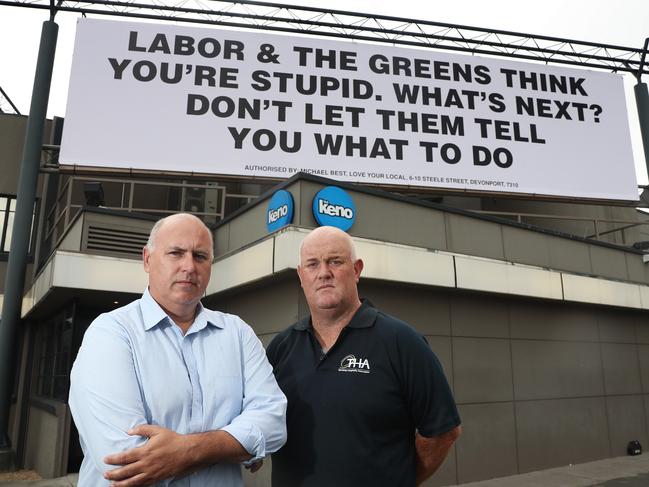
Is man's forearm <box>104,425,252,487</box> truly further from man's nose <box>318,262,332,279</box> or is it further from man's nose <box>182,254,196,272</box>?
man's nose <box>318,262,332,279</box>

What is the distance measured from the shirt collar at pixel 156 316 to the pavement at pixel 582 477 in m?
6.49

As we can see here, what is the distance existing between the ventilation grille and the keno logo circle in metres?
3.58

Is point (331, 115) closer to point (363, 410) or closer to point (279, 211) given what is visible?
point (279, 211)

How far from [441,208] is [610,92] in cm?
782

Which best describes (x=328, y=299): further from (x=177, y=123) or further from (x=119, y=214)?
(x=177, y=123)

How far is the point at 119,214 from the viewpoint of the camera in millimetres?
8430

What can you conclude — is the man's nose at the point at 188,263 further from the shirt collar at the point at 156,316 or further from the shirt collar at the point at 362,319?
the shirt collar at the point at 362,319

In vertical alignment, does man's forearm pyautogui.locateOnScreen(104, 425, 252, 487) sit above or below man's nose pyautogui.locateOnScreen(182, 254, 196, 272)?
below

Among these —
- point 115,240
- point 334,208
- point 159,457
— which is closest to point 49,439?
point 115,240

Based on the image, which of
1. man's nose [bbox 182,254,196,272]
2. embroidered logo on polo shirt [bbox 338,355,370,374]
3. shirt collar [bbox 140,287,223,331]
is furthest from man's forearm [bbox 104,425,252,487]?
embroidered logo on polo shirt [bbox 338,355,370,374]

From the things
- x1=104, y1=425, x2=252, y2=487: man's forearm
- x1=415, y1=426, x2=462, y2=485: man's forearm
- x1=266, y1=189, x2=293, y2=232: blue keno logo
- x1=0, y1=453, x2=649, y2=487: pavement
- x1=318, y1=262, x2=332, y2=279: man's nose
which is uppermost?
x1=266, y1=189, x2=293, y2=232: blue keno logo

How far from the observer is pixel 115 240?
832cm

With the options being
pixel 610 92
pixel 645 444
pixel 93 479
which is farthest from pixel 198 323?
pixel 610 92

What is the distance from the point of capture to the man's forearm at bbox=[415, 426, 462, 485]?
2.17 metres
